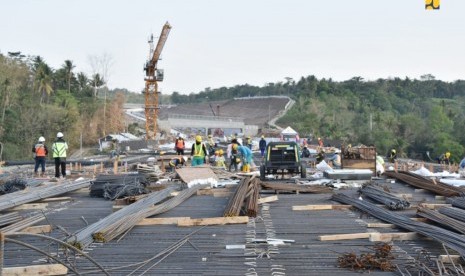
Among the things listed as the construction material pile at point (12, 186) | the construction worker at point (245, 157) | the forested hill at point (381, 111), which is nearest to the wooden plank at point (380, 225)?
the construction material pile at point (12, 186)

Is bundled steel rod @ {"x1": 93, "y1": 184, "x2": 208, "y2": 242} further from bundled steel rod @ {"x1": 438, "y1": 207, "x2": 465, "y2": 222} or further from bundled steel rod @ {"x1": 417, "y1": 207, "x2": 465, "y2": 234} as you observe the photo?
bundled steel rod @ {"x1": 438, "y1": 207, "x2": 465, "y2": 222}

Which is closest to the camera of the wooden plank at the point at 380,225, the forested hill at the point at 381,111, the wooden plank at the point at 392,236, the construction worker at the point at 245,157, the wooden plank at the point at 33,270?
the wooden plank at the point at 33,270

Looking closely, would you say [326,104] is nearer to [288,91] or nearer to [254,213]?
[288,91]

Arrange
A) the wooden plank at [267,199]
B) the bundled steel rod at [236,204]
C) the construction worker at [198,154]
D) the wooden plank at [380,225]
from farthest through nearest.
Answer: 1. the construction worker at [198,154]
2. the wooden plank at [267,199]
3. the bundled steel rod at [236,204]
4. the wooden plank at [380,225]

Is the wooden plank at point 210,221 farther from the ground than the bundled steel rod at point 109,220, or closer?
closer

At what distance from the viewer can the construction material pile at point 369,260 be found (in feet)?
20.2

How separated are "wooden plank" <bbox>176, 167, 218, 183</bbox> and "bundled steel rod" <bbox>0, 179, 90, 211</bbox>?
244 centimetres

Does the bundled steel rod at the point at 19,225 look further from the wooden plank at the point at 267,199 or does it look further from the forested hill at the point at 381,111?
the forested hill at the point at 381,111

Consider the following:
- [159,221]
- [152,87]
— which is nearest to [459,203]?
[159,221]

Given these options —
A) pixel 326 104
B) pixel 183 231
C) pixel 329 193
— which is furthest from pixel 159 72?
pixel 183 231

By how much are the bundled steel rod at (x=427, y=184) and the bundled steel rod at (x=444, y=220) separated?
141 inches

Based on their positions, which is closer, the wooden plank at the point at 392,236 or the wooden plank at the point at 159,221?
the wooden plank at the point at 392,236

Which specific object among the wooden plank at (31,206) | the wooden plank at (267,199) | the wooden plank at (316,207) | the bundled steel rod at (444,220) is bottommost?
the wooden plank at (31,206)

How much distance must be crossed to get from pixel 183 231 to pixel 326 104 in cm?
8932
